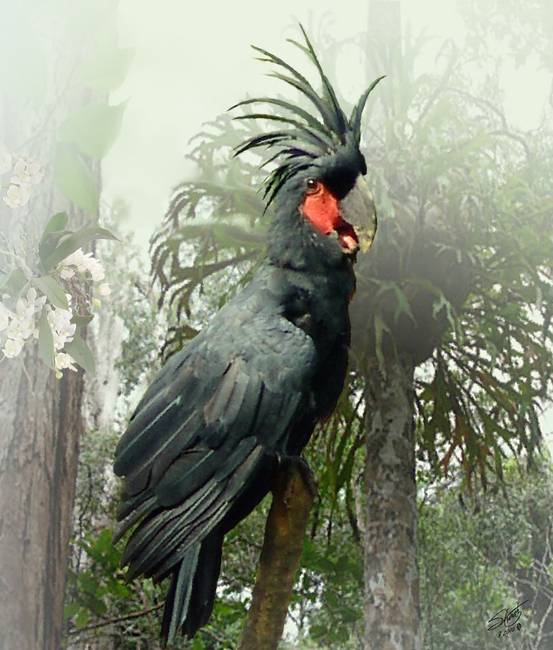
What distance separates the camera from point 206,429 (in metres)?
0.62

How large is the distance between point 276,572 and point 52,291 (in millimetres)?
269

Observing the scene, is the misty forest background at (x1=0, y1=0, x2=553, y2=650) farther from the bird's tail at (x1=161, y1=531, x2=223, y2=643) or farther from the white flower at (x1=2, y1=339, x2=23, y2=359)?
the bird's tail at (x1=161, y1=531, x2=223, y2=643)

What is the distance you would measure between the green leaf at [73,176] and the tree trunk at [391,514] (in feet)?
3.57

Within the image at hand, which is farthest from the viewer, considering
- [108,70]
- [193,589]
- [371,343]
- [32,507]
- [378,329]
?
[371,343]

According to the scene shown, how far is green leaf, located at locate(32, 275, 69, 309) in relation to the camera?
0.61 metres

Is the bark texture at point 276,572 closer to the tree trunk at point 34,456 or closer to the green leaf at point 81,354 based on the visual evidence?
the green leaf at point 81,354

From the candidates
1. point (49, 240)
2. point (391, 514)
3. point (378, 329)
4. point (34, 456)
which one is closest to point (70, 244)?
point (49, 240)

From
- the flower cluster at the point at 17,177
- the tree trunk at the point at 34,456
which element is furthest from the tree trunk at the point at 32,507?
the flower cluster at the point at 17,177

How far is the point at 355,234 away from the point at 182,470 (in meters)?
0.25

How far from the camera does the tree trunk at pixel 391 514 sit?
1.39 meters

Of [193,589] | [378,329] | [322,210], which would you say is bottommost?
[193,589]

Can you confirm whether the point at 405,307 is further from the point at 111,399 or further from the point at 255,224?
the point at 111,399

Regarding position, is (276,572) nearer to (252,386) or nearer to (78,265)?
(252,386)

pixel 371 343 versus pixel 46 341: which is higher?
pixel 371 343
